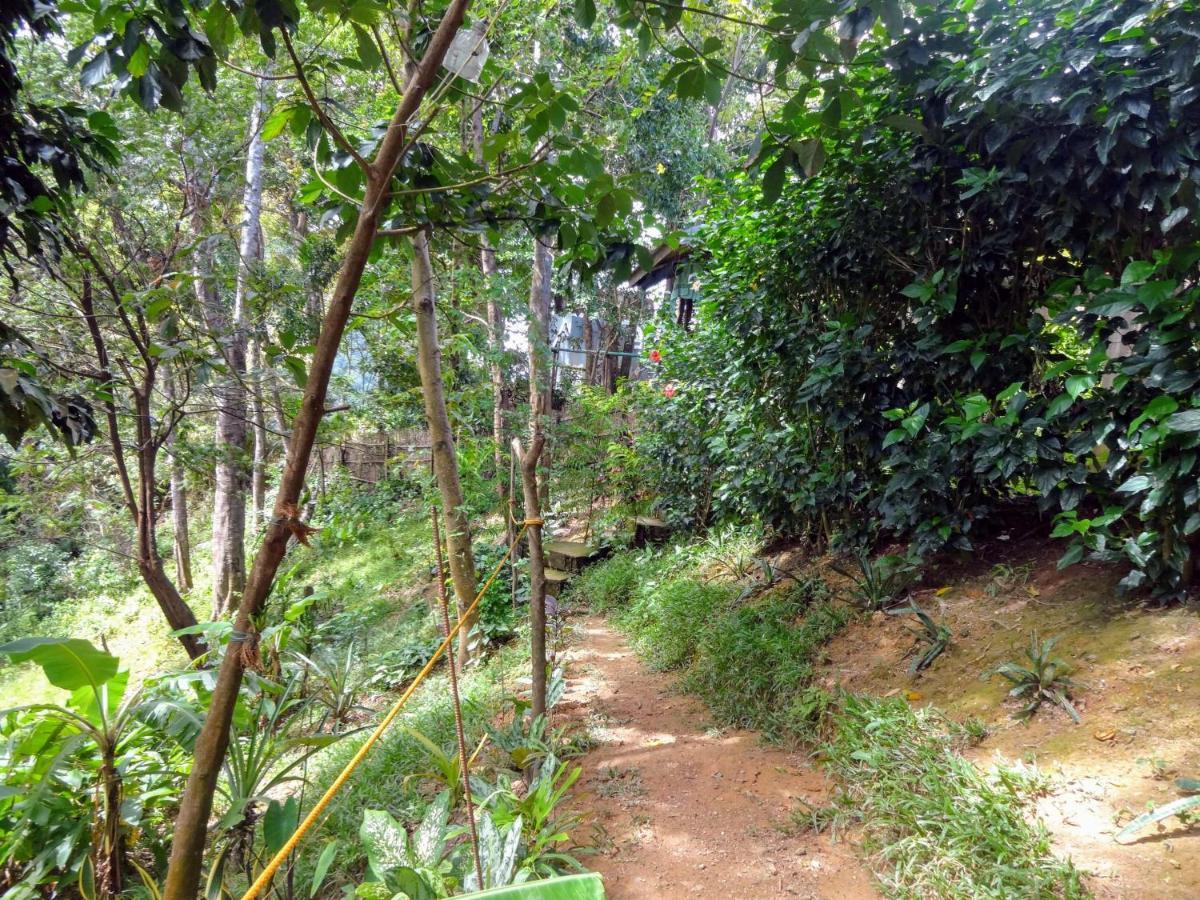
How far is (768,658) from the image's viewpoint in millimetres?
3420

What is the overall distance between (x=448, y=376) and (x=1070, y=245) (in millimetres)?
5208

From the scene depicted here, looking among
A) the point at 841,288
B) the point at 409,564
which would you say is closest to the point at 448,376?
the point at 409,564

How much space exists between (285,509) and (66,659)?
4.01 feet

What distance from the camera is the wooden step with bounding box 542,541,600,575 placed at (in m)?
6.68

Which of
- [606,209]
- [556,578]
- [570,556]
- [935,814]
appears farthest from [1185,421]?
[570,556]

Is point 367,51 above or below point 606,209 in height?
above

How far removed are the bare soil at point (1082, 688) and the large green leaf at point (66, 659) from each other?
2857 mm

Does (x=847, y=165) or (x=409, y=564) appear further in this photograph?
(x=409, y=564)

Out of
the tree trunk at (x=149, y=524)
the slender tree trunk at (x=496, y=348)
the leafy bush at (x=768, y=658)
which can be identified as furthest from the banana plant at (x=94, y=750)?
the slender tree trunk at (x=496, y=348)

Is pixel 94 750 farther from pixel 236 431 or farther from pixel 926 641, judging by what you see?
pixel 236 431

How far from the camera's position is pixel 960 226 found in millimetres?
3113

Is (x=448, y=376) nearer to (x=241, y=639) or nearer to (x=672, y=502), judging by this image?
(x=672, y=502)

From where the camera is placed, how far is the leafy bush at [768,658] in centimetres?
317

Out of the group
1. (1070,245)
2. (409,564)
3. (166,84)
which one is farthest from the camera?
(409,564)
